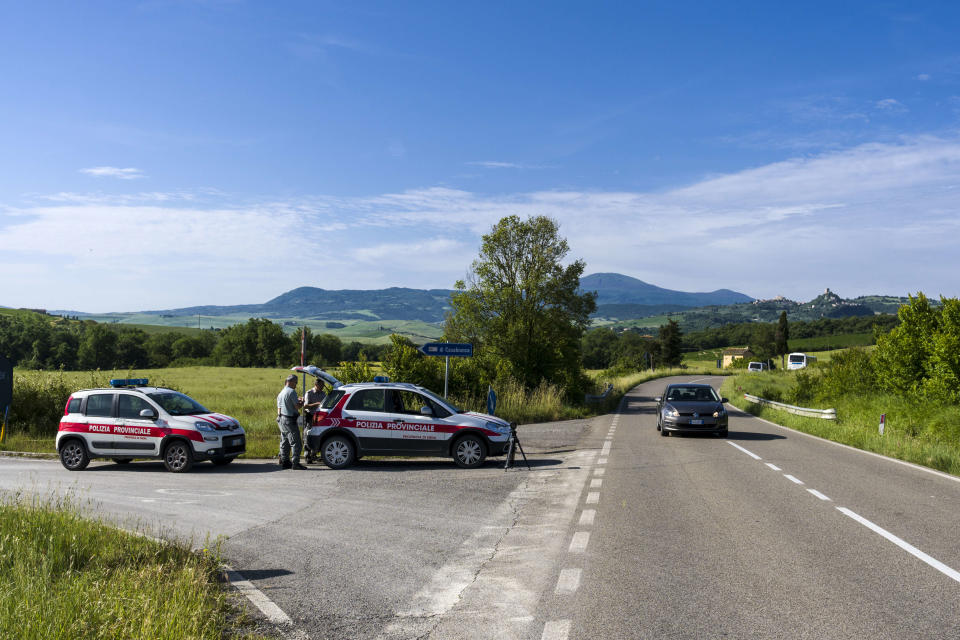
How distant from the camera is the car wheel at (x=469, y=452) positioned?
46.2 feet

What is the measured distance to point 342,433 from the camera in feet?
46.3

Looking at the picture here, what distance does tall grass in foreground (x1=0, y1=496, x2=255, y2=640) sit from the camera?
4.16m

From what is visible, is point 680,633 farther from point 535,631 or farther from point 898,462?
point 898,462

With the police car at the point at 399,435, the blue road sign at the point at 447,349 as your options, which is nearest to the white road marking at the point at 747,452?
the police car at the point at 399,435

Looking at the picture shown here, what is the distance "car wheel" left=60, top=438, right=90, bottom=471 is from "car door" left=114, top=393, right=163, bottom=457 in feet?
2.34

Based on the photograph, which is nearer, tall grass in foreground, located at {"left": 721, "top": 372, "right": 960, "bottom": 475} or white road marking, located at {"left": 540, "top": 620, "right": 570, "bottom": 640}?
white road marking, located at {"left": 540, "top": 620, "right": 570, "bottom": 640}

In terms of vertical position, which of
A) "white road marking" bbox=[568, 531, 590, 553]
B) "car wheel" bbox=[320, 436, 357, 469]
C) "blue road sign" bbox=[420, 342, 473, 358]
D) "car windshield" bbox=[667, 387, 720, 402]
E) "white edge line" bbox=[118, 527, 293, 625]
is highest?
"blue road sign" bbox=[420, 342, 473, 358]

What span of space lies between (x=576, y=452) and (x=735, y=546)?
953cm

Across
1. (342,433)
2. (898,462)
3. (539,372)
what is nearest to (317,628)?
(342,433)

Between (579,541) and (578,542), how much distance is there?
5 cm

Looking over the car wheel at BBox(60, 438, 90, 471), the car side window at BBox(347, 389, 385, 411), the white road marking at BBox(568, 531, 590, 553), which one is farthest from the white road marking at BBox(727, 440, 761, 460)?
the car wheel at BBox(60, 438, 90, 471)

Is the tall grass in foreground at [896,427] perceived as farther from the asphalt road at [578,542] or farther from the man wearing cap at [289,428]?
the man wearing cap at [289,428]

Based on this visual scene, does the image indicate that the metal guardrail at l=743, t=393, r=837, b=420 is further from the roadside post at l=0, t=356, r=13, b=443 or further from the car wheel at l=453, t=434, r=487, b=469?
the roadside post at l=0, t=356, r=13, b=443

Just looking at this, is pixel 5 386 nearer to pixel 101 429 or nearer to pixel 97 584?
pixel 101 429
